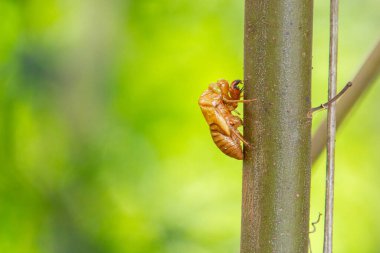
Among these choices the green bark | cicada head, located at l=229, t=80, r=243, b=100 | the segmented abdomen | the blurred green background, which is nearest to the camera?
the green bark

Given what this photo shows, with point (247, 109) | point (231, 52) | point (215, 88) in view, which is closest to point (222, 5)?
point (231, 52)

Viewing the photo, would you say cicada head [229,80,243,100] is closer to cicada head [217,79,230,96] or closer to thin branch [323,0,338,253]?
cicada head [217,79,230,96]

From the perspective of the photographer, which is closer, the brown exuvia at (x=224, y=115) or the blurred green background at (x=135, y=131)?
the brown exuvia at (x=224, y=115)

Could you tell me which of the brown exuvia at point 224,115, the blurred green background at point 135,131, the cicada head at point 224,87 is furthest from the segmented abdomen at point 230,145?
the blurred green background at point 135,131

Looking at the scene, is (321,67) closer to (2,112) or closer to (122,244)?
(122,244)

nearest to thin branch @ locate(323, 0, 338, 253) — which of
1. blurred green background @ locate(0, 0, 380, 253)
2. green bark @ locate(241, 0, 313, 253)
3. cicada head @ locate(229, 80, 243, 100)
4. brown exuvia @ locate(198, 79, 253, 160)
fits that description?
green bark @ locate(241, 0, 313, 253)

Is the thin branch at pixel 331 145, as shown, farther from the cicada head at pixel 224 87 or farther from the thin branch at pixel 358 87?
the cicada head at pixel 224 87
